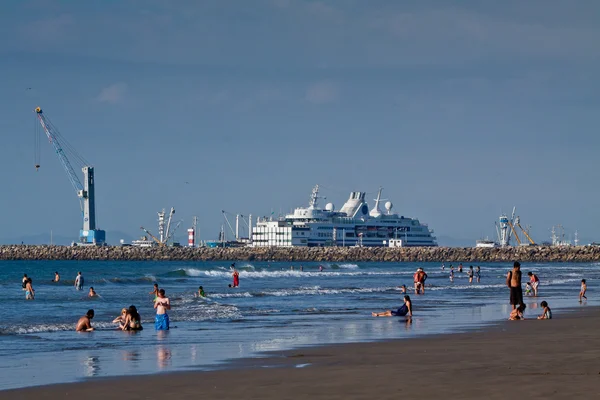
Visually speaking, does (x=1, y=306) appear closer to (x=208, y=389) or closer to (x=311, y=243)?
(x=208, y=389)

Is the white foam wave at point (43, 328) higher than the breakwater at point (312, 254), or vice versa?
the breakwater at point (312, 254)

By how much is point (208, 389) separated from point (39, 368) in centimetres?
381

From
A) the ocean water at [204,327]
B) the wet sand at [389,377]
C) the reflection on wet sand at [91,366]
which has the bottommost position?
the ocean water at [204,327]

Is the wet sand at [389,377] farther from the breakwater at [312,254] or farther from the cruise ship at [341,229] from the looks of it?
the cruise ship at [341,229]

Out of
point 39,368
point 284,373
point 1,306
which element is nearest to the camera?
point 284,373

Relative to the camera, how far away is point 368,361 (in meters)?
13.5

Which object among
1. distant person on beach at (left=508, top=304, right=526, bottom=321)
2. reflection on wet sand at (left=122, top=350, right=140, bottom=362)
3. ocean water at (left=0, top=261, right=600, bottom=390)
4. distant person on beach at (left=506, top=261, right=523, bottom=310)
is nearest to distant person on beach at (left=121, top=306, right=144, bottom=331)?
ocean water at (left=0, top=261, right=600, bottom=390)

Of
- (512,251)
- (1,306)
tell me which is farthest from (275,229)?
(1,306)

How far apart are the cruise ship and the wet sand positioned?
5468 inches

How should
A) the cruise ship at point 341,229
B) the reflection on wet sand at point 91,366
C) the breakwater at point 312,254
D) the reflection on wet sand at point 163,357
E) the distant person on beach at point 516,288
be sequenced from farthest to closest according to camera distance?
the cruise ship at point 341,229, the breakwater at point 312,254, the distant person on beach at point 516,288, the reflection on wet sand at point 163,357, the reflection on wet sand at point 91,366

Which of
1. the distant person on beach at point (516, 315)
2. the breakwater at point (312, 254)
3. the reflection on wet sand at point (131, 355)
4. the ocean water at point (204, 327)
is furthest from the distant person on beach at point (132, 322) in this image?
the breakwater at point (312, 254)

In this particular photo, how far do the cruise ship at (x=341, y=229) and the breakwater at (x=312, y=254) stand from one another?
15314 mm

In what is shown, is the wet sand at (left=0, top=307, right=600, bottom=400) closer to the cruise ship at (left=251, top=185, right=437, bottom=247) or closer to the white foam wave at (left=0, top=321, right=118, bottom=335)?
the white foam wave at (left=0, top=321, right=118, bottom=335)

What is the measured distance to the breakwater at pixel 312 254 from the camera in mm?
126250
